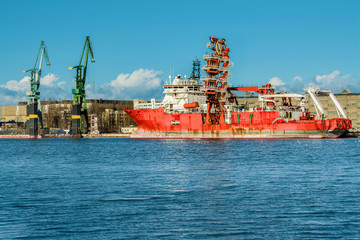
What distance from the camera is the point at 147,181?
25.3 m

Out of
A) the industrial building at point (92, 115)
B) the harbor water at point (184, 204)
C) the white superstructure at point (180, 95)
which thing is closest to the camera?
the harbor water at point (184, 204)

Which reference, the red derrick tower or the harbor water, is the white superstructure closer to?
the red derrick tower

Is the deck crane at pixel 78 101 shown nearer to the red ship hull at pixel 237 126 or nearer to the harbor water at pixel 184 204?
the red ship hull at pixel 237 126

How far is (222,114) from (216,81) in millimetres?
5576

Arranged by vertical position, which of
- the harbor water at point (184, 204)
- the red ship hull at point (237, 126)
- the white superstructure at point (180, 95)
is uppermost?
the white superstructure at point (180, 95)

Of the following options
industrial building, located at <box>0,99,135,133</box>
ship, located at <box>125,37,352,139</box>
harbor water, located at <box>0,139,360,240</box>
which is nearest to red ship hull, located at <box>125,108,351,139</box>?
ship, located at <box>125,37,352,139</box>

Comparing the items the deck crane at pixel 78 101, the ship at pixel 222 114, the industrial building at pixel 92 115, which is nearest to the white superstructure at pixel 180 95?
the ship at pixel 222 114

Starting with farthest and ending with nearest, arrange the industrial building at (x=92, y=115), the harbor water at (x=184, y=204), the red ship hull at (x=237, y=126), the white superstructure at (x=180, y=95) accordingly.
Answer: the industrial building at (x=92, y=115)
the white superstructure at (x=180, y=95)
the red ship hull at (x=237, y=126)
the harbor water at (x=184, y=204)

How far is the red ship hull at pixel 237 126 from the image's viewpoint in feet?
248

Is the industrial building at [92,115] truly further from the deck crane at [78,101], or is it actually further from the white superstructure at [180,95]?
the white superstructure at [180,95]

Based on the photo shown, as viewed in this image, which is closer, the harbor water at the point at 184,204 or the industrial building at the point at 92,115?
the harbor water at the point at 184,204

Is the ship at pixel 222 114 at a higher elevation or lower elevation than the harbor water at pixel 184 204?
higher

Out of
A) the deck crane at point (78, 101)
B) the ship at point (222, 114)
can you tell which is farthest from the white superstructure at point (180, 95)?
the deck crane at point (78, 101)

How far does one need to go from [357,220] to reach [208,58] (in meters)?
69.3
